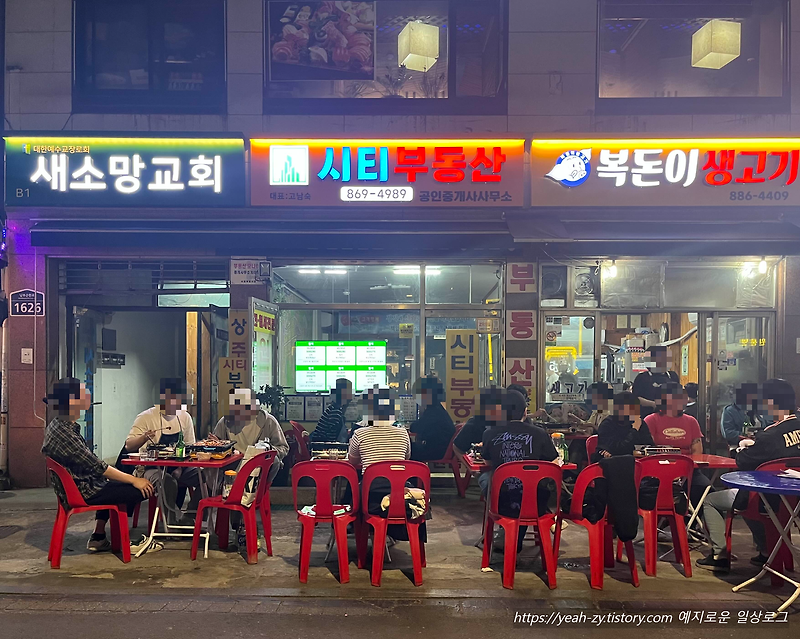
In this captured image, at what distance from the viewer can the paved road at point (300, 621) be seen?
478 cm

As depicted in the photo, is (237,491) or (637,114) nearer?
(237,491)

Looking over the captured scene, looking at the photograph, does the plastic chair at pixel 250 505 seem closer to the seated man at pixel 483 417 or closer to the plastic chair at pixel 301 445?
the seated man at pixel 483 417

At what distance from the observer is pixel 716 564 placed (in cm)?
619

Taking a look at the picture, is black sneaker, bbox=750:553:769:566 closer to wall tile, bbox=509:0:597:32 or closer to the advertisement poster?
wall tile, bbox=509:0:597:32

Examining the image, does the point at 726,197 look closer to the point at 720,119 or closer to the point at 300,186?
the point at 720,119

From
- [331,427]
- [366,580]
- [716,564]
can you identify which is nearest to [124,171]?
[331,427]

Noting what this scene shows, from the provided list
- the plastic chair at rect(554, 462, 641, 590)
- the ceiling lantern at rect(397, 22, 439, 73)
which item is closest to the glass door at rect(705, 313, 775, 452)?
the plastic chair at rect(554, 462, 641, 590)

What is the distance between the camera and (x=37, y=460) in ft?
32.7

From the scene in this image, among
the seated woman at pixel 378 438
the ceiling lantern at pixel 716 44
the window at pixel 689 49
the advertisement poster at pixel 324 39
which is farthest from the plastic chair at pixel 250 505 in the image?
the ceiling lantern at pixel 716 44

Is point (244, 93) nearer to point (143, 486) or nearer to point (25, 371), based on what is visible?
point (25, 371)

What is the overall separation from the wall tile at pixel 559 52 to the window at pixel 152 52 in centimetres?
476

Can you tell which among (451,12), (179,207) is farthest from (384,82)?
(179,207)

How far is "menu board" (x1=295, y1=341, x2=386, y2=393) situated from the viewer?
10.6 meters

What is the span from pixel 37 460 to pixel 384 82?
7.82 m
